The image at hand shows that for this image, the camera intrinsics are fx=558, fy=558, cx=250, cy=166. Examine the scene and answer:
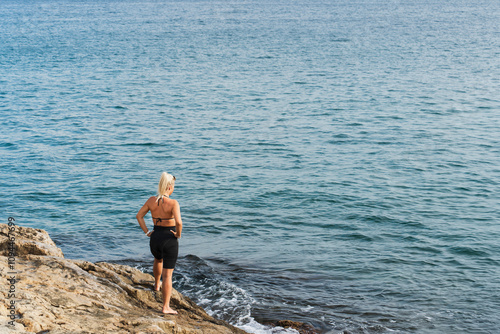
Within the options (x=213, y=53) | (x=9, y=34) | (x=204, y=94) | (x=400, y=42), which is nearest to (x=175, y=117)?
(x=204, y=94)

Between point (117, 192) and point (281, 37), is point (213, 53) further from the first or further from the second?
point (117, 192)

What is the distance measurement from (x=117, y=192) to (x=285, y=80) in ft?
88.4

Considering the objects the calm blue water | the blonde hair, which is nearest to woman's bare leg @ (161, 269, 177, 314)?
the blonde hair

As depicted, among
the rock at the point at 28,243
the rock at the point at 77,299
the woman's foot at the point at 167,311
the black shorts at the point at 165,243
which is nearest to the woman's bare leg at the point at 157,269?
the rock at the point at 77,299

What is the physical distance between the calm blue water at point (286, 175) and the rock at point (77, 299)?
2246 mm

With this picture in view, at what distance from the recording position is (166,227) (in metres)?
9.90

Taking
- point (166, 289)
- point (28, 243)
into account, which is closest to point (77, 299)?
point (166, 289)

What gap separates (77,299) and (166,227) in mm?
1900

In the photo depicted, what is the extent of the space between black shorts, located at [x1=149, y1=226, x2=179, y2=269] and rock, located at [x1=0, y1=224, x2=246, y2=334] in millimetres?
967

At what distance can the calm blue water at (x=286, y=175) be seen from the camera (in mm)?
14484

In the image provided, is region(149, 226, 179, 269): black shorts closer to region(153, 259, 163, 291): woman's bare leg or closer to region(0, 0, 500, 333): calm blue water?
region(153, 259, 163, 291): woman's bare leg

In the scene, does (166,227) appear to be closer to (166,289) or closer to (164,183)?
(164,183)

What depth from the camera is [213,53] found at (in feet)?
207

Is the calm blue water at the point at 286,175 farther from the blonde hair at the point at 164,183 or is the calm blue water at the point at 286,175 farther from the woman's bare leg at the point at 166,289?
the blonde hair at the point at 164,183
